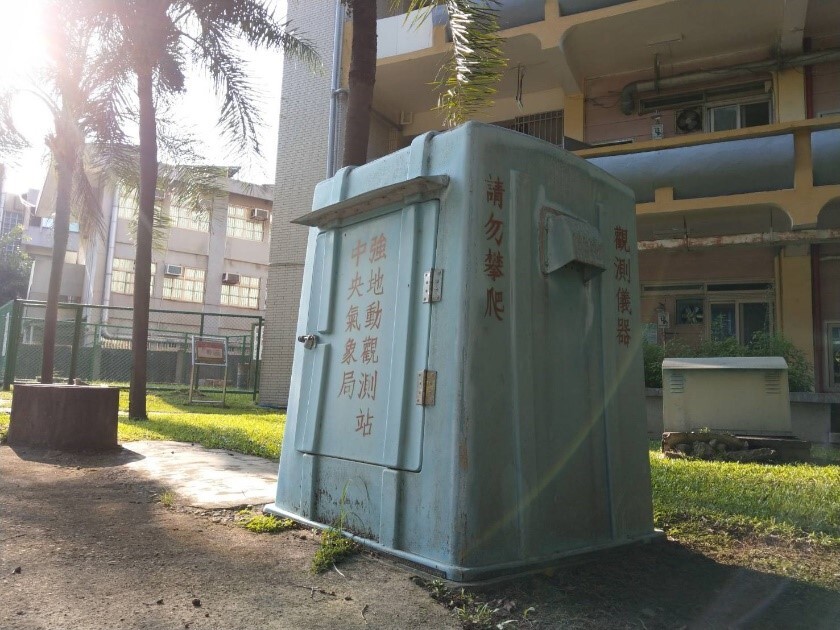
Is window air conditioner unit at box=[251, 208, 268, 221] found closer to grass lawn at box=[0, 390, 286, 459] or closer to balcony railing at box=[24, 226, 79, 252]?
grass lawn at box=[0, 390, 286, 459]

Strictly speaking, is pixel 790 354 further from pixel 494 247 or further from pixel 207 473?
pixel 494 247

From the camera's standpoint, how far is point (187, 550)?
12.6ft

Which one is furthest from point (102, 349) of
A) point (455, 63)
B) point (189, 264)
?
point (189, 264)

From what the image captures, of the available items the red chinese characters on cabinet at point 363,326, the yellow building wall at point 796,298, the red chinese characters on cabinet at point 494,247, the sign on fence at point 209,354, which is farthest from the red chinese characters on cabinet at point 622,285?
the sign on fence at point 209,354

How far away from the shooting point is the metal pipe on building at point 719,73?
12695 mm

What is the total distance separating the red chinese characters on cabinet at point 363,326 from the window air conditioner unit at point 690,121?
11907mm

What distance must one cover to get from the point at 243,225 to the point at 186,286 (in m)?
3.88

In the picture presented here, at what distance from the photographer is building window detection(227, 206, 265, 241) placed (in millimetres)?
32750

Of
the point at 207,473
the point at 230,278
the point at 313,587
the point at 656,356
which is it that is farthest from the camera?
the point at 230,278

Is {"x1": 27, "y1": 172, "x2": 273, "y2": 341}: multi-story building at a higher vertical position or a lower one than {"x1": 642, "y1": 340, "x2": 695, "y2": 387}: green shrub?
higher

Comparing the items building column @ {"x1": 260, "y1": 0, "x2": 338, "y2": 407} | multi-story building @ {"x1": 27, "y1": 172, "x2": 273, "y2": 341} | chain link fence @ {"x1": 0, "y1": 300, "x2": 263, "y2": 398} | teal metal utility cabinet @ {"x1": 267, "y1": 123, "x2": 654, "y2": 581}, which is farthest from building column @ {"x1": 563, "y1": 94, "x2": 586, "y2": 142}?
multi-story building @ {"x1": 27, "y1": 172, "x2": 273, "y2": 341}

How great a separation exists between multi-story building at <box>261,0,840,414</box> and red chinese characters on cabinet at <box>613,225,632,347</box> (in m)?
8.23

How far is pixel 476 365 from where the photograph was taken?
3414 mm

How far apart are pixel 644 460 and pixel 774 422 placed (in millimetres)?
5115
